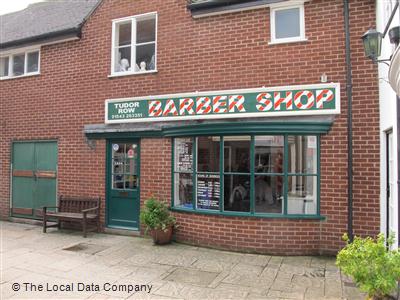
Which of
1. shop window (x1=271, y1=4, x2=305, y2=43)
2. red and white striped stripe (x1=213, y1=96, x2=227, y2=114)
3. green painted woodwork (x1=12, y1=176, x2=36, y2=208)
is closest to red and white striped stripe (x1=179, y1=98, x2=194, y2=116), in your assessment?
red and white striped stripe (x1=213, y1=96, x2=227, y2=114)

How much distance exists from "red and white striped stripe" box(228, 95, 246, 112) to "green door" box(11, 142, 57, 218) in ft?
17.3

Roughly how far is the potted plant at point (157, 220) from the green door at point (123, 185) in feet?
3.32

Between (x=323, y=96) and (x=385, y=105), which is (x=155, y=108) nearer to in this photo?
(x=323, y=96)

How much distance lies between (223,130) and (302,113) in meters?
1.60

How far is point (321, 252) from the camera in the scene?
648 cm

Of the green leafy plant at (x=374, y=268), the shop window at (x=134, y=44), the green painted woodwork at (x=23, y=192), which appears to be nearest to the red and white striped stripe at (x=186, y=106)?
the shop window at (x=134, y=44)

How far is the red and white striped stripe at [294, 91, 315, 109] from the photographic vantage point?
6.55 meters

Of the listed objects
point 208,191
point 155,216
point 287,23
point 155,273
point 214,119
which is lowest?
point 155,273

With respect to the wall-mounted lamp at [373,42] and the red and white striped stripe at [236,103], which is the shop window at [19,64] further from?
the wall-mounted lamp at [373,42]

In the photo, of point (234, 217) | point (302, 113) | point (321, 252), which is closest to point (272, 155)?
point (302, 113)

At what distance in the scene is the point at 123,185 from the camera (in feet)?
27.7

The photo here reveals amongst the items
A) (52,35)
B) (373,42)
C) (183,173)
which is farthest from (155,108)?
(373,42)

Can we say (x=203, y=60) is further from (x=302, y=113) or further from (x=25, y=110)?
(x=25, y=110)

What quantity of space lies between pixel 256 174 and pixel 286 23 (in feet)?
10.7
